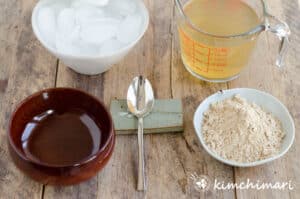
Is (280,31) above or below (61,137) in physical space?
above

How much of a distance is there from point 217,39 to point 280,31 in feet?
0.37

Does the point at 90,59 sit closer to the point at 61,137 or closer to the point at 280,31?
the point at 61,137

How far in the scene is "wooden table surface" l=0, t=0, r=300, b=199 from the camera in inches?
39.3

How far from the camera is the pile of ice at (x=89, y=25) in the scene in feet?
3.66

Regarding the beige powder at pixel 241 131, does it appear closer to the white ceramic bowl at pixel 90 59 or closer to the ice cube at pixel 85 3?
the white ceramic bowl at pixel 90 59

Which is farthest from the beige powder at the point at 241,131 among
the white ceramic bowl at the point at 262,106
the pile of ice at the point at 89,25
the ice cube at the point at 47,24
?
the ice cube at the point at 47,24

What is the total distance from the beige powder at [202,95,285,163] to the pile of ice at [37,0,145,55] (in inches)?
8.6

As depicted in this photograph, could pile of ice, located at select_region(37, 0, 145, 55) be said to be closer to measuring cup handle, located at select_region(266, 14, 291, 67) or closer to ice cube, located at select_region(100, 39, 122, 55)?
ice cube, located at select_region(100, 39, 122, 55)

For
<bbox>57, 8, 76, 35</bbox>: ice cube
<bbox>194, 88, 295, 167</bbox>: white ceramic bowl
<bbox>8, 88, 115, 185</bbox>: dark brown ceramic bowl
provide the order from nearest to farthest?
<bbox>8, 88, 115, 185</bbox>: dark brown ceramic bowl → <bbox>194, 88, 295, 167</bbox>: white ceramic bowl → <bbox>57, 8, 76, 35</bbox>: ice cube

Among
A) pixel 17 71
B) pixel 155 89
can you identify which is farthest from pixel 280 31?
pixel 17 71

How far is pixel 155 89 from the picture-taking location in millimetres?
1141

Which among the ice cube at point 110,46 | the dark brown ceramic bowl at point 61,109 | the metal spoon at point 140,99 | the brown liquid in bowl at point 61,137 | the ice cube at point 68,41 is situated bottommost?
the metal spoon at point 140,99

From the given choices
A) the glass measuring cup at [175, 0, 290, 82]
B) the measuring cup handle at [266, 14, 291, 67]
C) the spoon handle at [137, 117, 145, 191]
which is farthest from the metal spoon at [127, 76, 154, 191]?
the measuring cup handle at [266, 14, 291, 67]

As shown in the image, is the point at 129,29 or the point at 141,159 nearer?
the point at 141,159
